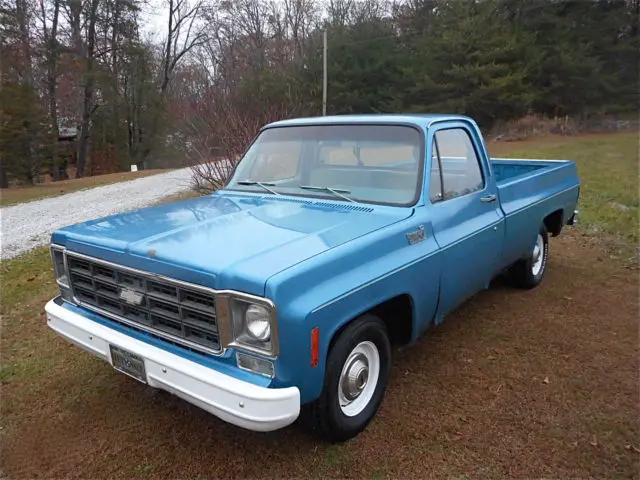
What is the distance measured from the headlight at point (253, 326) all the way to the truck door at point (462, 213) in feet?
4.81

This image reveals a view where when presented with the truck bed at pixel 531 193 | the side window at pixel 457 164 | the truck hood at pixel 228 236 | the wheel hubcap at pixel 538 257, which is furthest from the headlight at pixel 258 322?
the wheel hubcap at pixel 538 257

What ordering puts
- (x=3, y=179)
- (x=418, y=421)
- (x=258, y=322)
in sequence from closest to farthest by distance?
1. (x=258, y=322)
2. (x=418, y=421)
3. (x=3, y=179)

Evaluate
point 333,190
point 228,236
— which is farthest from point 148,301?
point 333,190

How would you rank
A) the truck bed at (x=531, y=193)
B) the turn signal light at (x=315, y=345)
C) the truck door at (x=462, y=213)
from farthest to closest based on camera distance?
the truck bed at (x=531, y=193) < the truck door at (x=462, y=213) < the turn signal light at (x=315, y=345)

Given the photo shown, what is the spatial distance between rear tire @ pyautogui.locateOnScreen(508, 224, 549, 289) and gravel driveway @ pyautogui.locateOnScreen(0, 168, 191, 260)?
731 cm

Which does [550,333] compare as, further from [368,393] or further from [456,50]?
[456,50]

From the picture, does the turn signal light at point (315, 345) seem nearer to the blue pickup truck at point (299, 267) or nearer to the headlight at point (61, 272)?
the blue pickup truck at point (299, 267)

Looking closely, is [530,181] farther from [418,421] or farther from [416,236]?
[418,421]

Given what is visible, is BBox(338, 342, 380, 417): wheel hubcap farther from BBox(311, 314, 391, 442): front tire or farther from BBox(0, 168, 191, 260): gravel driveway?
BBox(0, 168, 191, 260): gravel driveway

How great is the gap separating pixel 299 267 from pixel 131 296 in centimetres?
105

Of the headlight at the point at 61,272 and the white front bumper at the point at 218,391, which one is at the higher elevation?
the headlight at the point at 61,272

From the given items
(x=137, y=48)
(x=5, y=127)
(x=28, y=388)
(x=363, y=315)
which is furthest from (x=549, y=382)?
(x=137, y=48)

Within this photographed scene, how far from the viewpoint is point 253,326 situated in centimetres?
240

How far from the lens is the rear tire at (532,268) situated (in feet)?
17.1
